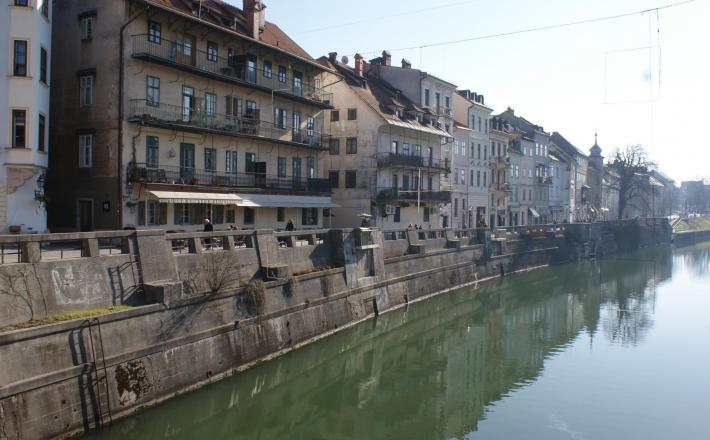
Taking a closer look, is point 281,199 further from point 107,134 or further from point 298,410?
point 298,410

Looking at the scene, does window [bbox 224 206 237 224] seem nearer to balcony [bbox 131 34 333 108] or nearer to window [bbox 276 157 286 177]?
window [bbox 276 157 286 177]

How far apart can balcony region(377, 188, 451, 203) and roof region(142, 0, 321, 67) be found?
1149 cm

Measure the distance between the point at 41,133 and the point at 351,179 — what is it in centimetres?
2561

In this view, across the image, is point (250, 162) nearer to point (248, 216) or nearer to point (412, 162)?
point (248, 216)

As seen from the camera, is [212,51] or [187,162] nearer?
[187,162]

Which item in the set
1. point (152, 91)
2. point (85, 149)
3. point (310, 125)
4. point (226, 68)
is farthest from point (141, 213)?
point (310, 125)

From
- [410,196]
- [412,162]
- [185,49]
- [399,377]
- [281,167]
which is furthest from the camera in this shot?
[410,196]

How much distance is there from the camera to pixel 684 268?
6341 cm

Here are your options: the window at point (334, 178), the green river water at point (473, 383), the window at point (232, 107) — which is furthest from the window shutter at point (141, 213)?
the window at point (334, 178)

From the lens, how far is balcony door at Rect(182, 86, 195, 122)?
102 feet

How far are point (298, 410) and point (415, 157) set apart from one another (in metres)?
34.0

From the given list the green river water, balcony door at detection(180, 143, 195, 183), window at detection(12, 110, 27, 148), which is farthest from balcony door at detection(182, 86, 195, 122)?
the green river water

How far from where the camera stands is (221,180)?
33.1m

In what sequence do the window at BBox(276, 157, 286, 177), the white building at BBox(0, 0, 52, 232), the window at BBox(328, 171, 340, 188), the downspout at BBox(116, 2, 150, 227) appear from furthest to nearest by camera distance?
the window at BBox(328, 171, 340, 188), the window at BBox(276, 157, 286, 177), the downspout at BBox(116, 2, 150, 227), the white building at BBox(0, 0, 52, 232)
